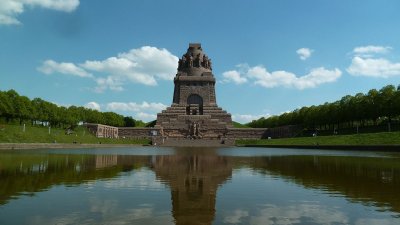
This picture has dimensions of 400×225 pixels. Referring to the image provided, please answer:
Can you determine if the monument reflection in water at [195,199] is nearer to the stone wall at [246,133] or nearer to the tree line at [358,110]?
the tree line at [358,110]

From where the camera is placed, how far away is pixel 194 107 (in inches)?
3917

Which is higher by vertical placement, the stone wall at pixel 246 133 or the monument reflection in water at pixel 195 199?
the stone wall at pixel 246 133

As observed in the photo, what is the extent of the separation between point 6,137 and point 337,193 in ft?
143

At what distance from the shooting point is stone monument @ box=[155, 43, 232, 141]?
84619mm

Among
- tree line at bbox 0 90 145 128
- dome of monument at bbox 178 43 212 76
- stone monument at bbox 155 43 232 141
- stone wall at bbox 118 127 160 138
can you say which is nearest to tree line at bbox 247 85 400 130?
Result: stone monument at bbox 155 43 232 141

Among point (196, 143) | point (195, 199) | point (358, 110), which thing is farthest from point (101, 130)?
point (195, 199)

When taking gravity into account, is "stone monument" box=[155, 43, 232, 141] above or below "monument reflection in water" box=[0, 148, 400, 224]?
above

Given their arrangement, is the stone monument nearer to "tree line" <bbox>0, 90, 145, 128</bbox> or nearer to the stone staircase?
the stone staircase

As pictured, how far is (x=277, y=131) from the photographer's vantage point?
9088cm

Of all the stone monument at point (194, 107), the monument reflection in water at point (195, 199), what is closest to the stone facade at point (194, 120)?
the stone monument at point (194, 107)

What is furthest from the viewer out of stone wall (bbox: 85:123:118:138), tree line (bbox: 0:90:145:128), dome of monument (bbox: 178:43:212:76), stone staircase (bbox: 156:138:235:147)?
dome of monument (bbox: 178:43:212:76)

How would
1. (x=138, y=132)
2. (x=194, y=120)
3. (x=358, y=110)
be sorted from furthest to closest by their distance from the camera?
(x=194, y=120) < (x=138, y=132) < (x=358, y=110)

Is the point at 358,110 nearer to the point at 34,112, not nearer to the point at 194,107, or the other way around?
the point at 194,107

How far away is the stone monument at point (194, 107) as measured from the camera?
84.6 metres
